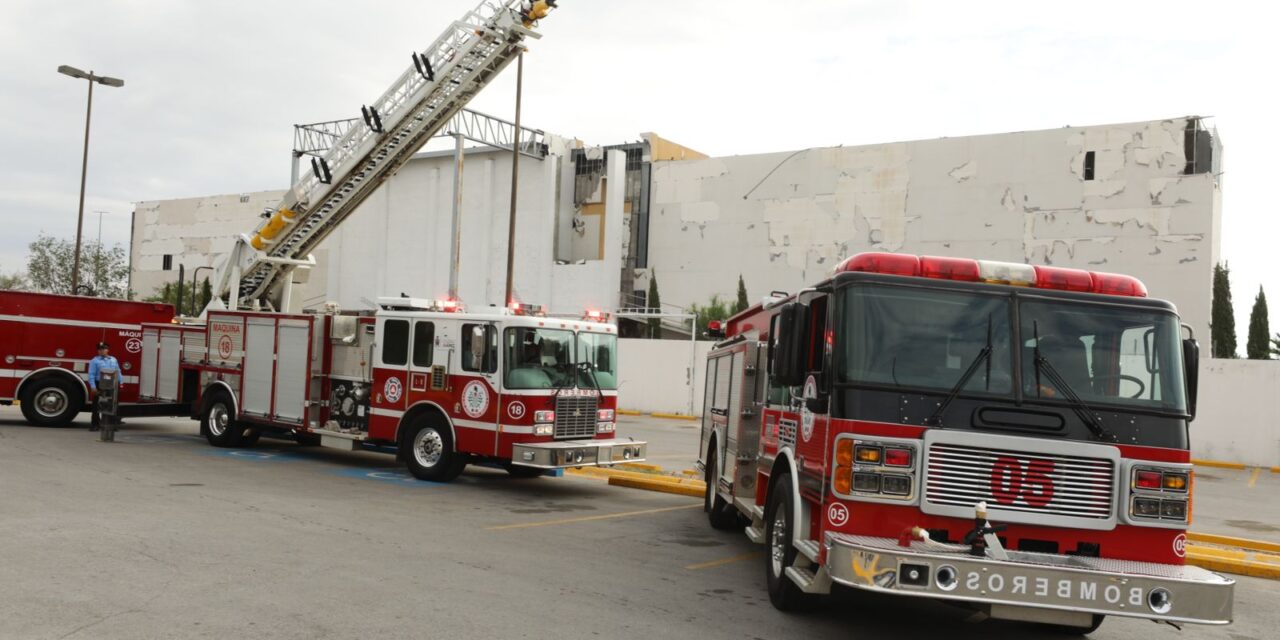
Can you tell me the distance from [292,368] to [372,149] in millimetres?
5233

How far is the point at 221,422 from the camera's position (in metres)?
17.7

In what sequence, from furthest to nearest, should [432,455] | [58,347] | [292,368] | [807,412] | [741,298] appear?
[741,298] < [58,347] < [292,368] < [432,455] < [807,412]

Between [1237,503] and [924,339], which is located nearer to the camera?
[924,339]

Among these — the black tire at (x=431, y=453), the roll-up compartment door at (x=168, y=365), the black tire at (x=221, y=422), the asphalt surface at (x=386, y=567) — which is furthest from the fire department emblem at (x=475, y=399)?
the roll-up compartment door at (x=168, y=365)

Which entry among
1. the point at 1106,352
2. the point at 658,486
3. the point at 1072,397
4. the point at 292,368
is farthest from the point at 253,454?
the point at 1106,352

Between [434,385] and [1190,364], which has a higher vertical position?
[1190,364]

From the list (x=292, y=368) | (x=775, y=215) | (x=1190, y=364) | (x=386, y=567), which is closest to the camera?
(x=1190, y=364)

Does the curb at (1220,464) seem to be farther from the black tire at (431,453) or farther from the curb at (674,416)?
the black tire at (431,453)

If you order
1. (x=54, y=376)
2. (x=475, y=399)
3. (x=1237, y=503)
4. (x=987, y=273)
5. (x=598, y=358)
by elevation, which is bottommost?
(x=1237, y=503)

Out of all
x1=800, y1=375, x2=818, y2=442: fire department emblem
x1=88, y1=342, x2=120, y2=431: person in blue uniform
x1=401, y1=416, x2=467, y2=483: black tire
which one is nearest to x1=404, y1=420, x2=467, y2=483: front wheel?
x1=401, y1=416, x2=467, y2=483: black tire

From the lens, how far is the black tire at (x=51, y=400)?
65.6ft

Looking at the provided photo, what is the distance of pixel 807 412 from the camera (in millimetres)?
6977

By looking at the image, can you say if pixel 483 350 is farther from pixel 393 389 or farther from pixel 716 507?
pixel 716 507

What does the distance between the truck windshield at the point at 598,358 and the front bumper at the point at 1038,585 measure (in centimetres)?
881
